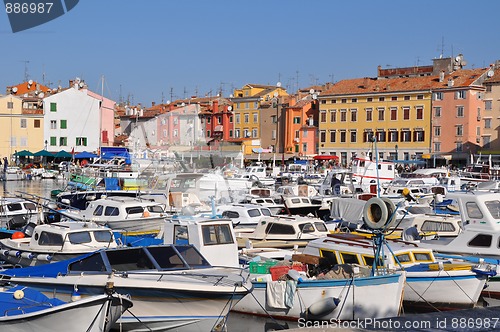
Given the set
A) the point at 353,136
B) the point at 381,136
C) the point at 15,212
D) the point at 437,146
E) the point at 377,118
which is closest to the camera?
the point at 15,212

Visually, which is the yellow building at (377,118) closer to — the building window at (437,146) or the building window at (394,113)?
the building window at (394,113)

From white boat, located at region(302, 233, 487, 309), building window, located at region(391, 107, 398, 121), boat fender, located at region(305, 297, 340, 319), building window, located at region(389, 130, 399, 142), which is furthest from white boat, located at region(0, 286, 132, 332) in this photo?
building window, located at region(391, 107, 398, 121)

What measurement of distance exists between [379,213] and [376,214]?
0.26ft

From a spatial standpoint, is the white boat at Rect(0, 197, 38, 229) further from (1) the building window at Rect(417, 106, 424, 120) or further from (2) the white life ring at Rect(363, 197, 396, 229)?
(1) the building window at Rect(417, 106, 424, 120)

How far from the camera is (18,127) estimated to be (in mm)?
72000

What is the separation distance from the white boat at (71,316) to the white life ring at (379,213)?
4.79m

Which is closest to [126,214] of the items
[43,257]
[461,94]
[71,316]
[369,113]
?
[43,257]

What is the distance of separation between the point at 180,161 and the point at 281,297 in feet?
67.7

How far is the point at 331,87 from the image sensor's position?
73.8 meters

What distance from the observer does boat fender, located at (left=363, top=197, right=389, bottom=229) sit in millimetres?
13188

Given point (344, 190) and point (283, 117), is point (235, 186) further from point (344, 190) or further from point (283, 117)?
point (283, 117)

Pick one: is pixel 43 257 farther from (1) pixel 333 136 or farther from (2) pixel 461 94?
(1) pixel 333 136

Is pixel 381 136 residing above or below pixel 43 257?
above

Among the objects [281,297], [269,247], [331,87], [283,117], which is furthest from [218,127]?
[281,297]
